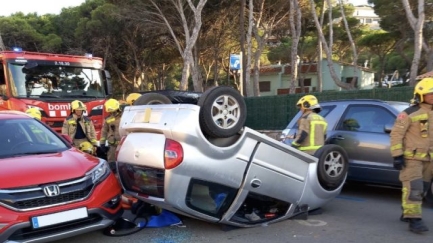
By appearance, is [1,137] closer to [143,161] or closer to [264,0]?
[143,161]

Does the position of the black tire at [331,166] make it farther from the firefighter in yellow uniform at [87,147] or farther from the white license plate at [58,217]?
the firefighter in yellow uniform at [87,147]

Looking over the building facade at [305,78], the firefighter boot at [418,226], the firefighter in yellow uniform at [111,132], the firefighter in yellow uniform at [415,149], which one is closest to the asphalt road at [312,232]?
the firefighter boot at [418,226]

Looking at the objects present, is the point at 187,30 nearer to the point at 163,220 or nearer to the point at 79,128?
the point at 79,128

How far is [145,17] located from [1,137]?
1965 cm

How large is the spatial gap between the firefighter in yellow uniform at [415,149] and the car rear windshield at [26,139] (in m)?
3.80

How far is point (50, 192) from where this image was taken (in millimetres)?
4113

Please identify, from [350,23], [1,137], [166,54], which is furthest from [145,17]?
[1,137]

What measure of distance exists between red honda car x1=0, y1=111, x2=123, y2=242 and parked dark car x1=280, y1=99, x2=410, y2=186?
3494mm

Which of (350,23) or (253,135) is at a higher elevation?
(350,23)

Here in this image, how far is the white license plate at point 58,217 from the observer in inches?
157

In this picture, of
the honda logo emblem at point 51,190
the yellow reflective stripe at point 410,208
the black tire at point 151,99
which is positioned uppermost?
the black tire at point 151,99

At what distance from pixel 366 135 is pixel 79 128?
474cm

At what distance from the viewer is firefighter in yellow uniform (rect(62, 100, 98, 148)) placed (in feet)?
25.1

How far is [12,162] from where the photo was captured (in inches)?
175
